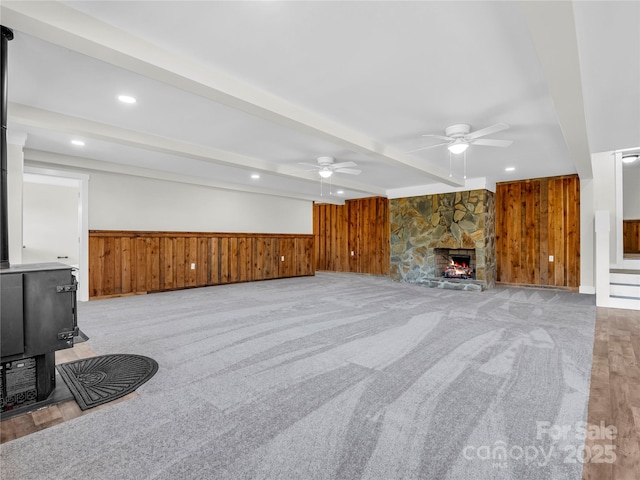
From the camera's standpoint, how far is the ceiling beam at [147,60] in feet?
6.31

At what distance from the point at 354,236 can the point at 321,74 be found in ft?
25.7

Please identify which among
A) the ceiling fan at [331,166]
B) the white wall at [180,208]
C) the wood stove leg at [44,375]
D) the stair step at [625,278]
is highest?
the ceiling fan at [331,166]

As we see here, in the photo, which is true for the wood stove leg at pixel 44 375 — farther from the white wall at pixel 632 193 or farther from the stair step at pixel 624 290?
the white wall at pixel 632 193

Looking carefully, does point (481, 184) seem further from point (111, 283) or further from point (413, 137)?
point (111, 283)

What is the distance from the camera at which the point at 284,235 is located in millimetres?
9242

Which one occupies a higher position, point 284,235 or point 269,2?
point 269,2

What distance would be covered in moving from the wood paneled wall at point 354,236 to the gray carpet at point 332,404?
18.7 feet

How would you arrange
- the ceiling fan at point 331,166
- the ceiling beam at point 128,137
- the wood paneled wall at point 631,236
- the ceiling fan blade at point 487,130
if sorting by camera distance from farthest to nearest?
1. the wood paneled wall at point 631,236
2. the ceiling fan at point 331,166
3. the ceiling beam at point 128,137
4. the ceiling fan blade at point 487,130

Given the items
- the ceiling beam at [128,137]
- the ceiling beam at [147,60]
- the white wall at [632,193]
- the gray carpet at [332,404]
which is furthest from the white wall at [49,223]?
the white wall at [632,193]

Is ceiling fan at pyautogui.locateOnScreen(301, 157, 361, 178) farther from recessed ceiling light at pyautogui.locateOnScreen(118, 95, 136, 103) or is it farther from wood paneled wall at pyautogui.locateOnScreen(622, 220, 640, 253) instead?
wood paneled wall at pyautogui.locateOnScreen(622, 220, 640, 253)

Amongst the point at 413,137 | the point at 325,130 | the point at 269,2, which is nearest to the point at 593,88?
the point at 413,137

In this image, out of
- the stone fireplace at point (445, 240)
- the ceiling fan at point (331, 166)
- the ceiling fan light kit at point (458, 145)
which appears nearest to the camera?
the ceiling fan light kit at point (458, 145)

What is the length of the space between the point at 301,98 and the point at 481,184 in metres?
5.39

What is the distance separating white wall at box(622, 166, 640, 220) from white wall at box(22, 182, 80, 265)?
13.2 metres
